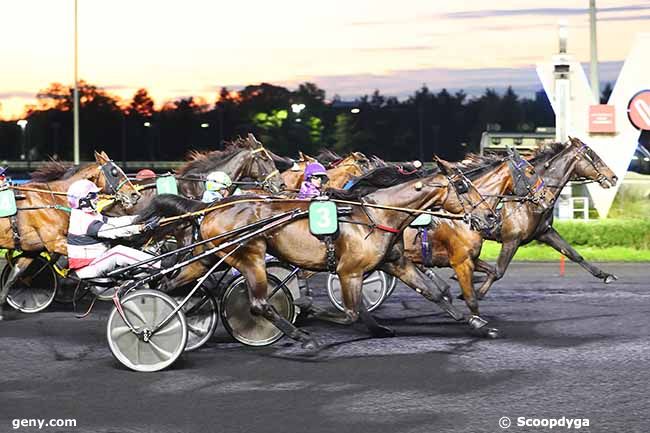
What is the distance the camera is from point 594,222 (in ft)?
64.1

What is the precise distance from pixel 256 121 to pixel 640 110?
36.3 metres

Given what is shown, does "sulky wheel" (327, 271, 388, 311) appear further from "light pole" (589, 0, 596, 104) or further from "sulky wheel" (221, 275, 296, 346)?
"light pole" (589, 0, 596, 104)

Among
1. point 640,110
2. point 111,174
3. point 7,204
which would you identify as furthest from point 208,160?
point 640,110

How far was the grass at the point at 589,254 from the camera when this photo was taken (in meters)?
18.3

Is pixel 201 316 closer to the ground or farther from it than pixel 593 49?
closer to the ground

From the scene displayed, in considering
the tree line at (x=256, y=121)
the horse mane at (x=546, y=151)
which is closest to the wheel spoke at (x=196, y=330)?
the horse mane at (x=546, y=151)

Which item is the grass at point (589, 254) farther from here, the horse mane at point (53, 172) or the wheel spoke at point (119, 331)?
the wheel spoke at point (119, 331)

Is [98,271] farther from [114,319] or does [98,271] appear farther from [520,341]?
[520,341]

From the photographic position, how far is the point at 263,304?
860 centimetres

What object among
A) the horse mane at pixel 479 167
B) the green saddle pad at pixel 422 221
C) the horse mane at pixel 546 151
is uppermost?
the horse mane at pixel 546 151

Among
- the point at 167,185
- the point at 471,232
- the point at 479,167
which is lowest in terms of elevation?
the point at 471,232

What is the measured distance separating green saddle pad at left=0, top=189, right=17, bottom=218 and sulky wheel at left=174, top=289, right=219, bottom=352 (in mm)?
3033

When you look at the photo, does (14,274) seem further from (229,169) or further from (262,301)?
(262,301)

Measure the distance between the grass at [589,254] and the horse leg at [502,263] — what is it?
22.1 feet
